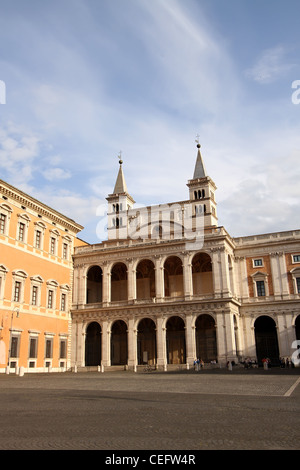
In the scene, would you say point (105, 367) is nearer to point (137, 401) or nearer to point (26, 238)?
point (26, 238)

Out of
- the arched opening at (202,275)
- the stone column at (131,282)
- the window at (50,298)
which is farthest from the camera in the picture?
the arched opening at (202,275)

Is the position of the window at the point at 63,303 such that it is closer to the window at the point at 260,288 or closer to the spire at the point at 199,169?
the window at the point at 260,288

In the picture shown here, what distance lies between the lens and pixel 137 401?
14281 mm

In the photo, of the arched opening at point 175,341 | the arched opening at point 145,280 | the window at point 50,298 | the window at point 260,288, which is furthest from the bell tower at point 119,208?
the window at point 260,288

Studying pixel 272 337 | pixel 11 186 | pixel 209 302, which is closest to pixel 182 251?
pixel 209 302

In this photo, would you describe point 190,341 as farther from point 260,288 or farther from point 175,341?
point 260,288

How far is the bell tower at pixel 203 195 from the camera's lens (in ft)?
191

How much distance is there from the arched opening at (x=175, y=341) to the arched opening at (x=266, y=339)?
309 inches

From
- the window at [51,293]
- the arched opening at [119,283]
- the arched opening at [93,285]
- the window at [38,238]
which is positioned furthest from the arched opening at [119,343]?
the window at [38,238]

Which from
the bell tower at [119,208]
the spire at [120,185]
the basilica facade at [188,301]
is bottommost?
the basilica facade at [188,301]

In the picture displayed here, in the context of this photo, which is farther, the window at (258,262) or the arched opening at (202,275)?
the window at (258,262)

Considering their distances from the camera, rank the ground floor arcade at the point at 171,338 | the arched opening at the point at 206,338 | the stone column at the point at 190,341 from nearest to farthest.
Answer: the stone column at the point at 190,341
the ground floor arcade at the point at 171,338
the arched opening at the point at 206,338

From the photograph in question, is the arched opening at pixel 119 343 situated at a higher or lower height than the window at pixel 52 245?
lower
